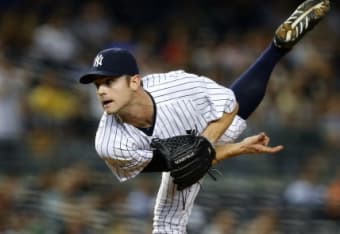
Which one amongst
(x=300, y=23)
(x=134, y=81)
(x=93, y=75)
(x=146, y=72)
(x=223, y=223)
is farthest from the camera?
(x=146, y=72)

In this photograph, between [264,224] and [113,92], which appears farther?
[264,224]

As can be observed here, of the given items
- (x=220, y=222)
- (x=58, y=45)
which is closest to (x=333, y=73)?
(x=58, y=45)

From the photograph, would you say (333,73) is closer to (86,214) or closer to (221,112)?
(86,214)

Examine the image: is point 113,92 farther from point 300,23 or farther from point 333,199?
point 333,199

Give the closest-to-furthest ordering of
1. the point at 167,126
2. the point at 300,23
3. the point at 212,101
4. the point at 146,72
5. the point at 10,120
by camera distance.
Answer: the point at 167,126, the point at 212,101, the point at 300,23, the point at 10,120, the point at 146,72

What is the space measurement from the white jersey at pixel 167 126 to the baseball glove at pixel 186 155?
104mm

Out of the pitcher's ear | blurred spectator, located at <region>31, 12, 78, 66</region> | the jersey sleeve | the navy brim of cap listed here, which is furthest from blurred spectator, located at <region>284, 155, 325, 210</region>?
the navy brim of cap

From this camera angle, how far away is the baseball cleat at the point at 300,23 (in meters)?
6.43

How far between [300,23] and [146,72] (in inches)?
157

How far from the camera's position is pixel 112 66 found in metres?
5.59

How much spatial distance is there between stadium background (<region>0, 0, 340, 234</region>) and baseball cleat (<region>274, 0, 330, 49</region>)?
78.0 inches

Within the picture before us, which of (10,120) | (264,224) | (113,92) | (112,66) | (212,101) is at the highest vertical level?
(112,66)

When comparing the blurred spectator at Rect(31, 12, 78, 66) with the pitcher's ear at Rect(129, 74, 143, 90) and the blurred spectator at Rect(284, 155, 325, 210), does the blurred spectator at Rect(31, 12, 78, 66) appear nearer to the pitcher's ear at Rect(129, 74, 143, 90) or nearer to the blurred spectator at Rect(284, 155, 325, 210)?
the blurred spectator at Rect(284, 155, 325, 210)

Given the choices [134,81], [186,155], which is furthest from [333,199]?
[134,81]
